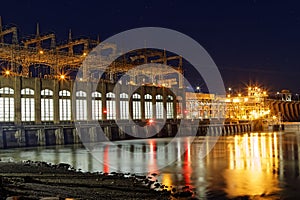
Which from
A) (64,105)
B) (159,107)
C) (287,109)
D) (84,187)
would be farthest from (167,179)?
(287,109)

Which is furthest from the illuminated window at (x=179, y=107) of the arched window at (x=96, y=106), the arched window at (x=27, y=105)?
the arched window at (x=27, y=105)

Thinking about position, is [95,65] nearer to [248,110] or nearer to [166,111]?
[166,111]

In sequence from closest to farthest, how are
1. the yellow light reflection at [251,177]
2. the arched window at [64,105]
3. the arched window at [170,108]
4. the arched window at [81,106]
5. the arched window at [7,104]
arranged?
the yellow light reflection at [251,177]
the arched window at [7,104]
the arched window at [64,105]
the arched window at [81,106]
the arched window at [170,108]

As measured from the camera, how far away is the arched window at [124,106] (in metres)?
63.4

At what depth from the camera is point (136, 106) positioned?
218ft

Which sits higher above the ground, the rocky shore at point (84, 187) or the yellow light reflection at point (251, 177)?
the rocky shore at point (84, 187)

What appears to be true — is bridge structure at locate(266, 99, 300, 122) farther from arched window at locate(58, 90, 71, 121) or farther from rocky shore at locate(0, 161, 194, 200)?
rocky shore at locate(0, 161, 194, 200)

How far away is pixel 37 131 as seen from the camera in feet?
162

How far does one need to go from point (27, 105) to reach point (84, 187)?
119ft

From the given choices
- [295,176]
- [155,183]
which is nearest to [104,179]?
[155,183]

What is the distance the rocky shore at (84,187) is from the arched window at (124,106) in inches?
1673

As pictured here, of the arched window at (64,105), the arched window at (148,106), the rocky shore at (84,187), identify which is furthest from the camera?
the arched window at (148,106)

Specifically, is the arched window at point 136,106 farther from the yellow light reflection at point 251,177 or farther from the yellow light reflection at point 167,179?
the yellow light reflection at point 167,179

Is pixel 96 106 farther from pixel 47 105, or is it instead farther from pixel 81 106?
pixel 47 105
